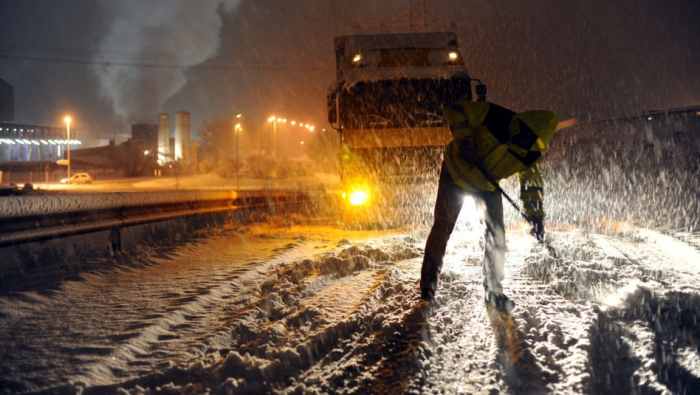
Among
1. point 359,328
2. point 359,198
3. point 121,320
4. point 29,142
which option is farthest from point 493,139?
point 29,142

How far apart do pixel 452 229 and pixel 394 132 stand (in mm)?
7647

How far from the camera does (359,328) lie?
468 centimetres

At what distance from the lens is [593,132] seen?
123 ft

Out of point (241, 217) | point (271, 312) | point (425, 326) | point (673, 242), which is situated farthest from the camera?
point (241, 217)

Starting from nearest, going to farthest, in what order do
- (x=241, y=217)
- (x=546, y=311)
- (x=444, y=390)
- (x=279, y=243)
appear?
1. (x=444, y=390)
2. (x=546, y=311)
3. (x=279, y=243)
4. (x=241, y=217)

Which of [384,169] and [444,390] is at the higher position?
[384,169]

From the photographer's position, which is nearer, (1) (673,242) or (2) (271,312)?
(2) (271,312)

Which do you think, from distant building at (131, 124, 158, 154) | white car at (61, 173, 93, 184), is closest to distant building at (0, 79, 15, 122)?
distant building at (131, 124, 158, 154)

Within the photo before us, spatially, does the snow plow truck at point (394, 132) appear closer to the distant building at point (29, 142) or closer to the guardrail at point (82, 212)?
the guardrail at point (82, 212)

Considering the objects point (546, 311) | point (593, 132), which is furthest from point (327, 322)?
point (593, 132)

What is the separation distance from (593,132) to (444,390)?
37455 millimetres

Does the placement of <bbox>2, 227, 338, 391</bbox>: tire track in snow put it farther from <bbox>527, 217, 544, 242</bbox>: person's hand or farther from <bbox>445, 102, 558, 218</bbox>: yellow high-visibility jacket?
<bbox>527, 217, 544, 242</bbox>: person's hand

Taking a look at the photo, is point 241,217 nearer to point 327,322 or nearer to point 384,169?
point 384,169

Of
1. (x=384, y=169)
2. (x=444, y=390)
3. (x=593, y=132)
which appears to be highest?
(x=593, y=132)
